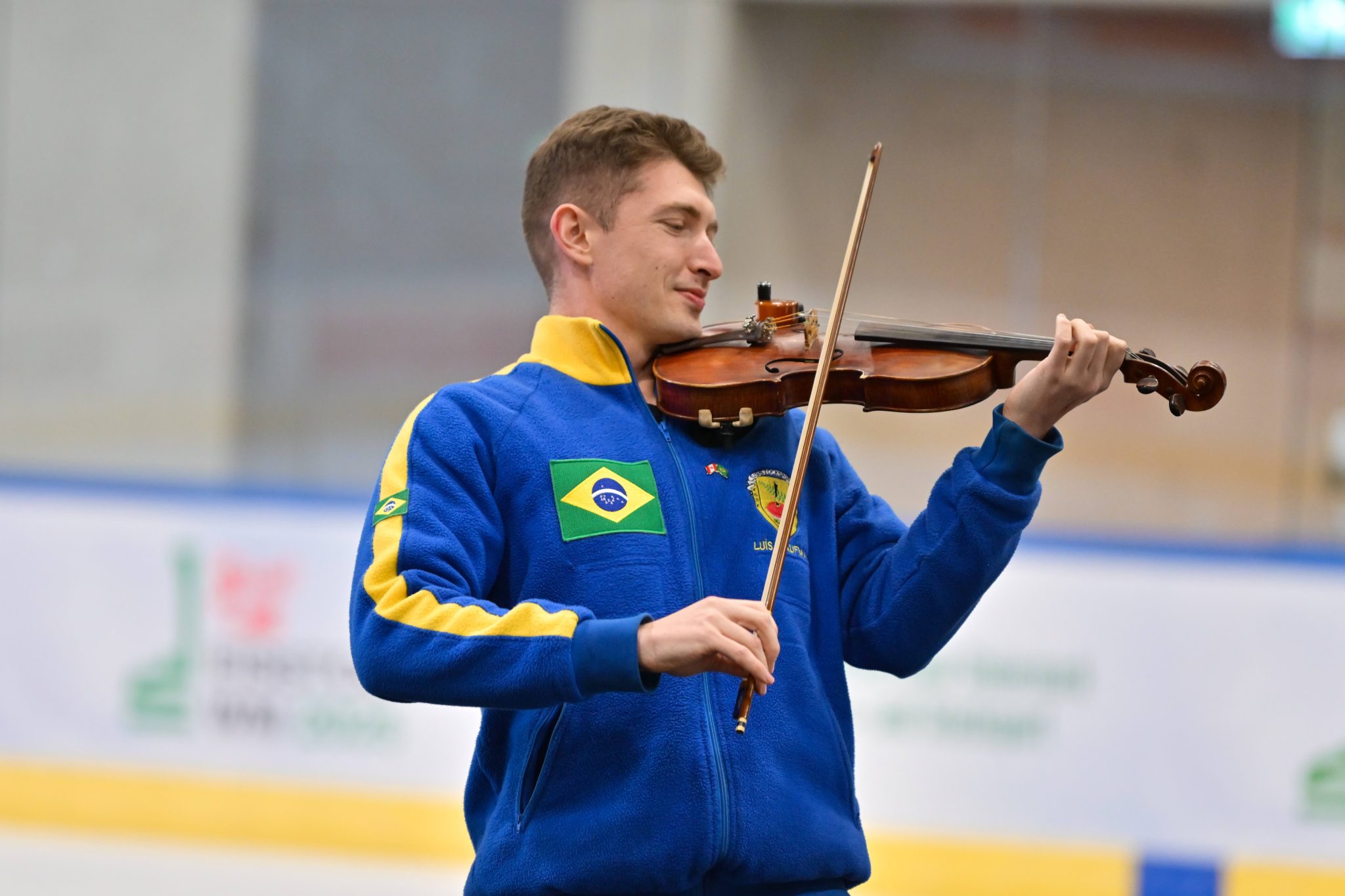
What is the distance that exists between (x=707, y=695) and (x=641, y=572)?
6.3 inches

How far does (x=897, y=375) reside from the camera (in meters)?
1.89

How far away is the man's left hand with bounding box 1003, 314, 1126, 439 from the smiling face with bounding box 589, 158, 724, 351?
43 cm

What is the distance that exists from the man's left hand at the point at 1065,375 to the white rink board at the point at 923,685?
8.43 ft

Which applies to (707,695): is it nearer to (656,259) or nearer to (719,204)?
(656,259)

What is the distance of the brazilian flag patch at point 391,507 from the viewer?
177cm

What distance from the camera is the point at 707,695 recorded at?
5.89 feet

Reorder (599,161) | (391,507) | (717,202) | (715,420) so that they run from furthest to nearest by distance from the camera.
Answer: (717,202), (599,161), (715,420), (391,507)

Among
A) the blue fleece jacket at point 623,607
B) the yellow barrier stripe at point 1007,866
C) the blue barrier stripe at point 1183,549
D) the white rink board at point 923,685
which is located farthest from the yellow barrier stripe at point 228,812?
the blue fleece jacket at point 623,607

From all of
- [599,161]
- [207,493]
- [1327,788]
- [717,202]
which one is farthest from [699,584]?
[717,202]

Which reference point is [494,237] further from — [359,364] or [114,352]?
[114,352]

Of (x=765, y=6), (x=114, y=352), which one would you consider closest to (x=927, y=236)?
(x=765, y=6)

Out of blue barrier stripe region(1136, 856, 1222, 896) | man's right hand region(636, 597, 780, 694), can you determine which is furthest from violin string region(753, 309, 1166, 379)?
blue barrier stripe region(1136, 856, 1222, 896)

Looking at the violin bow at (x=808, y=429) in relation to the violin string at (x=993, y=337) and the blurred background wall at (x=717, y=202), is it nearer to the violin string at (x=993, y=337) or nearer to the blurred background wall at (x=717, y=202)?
the violin string at (x=993, y=337)

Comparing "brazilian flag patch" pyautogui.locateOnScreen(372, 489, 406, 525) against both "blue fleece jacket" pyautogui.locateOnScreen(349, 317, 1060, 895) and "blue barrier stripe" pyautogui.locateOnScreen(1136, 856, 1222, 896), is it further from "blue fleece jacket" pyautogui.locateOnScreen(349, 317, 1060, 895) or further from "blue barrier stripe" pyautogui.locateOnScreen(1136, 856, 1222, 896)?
"blue barrier stripe" pyautogui.locateOnScreen(1136, 856, 1222, 896)
